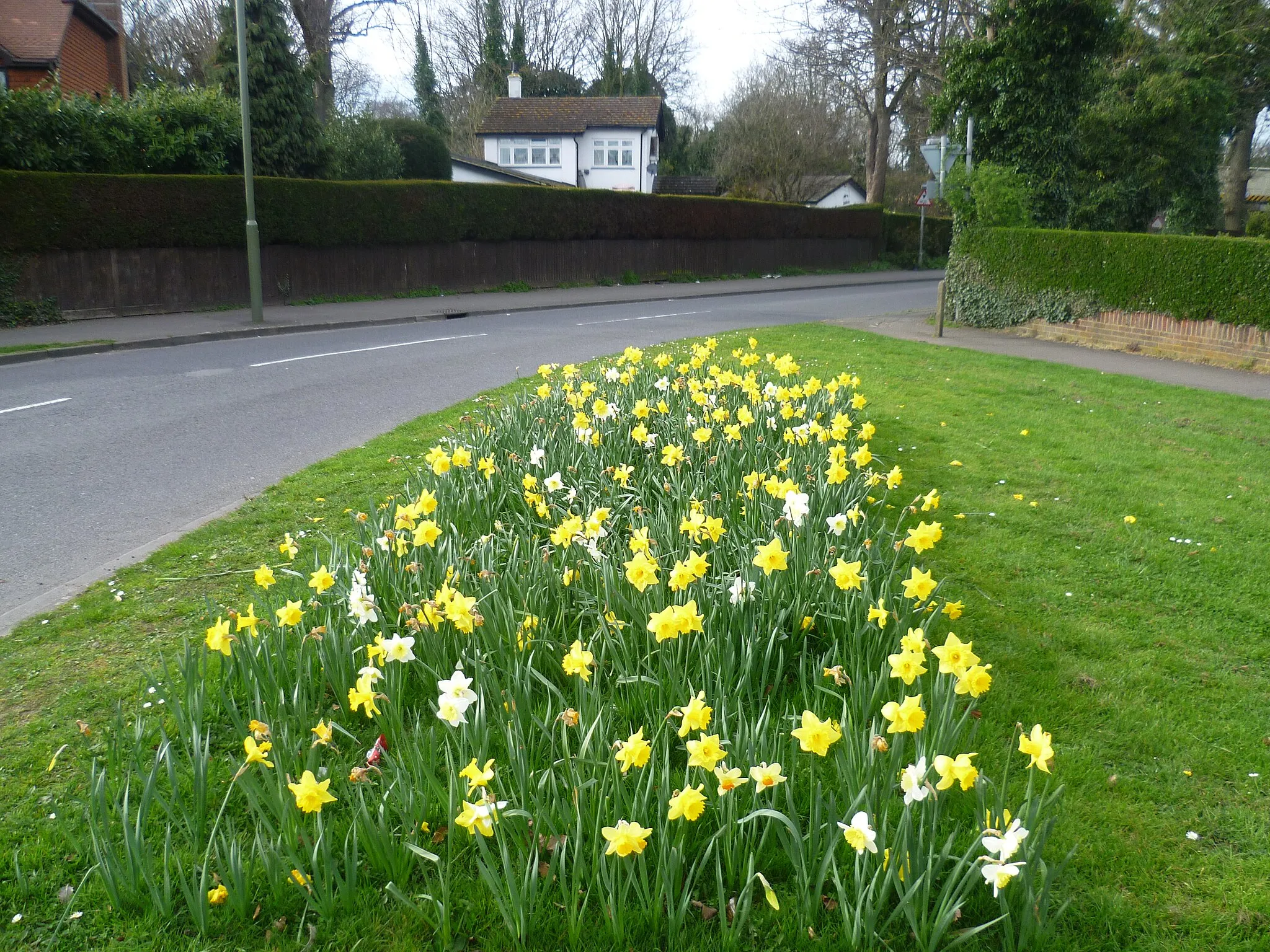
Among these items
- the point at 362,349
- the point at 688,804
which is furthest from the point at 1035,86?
the point at 688,804

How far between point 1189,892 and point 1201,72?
90.4 feet

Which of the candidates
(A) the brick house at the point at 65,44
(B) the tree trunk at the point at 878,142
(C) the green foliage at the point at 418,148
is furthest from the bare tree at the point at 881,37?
(A) the brick house at the point at 65,44

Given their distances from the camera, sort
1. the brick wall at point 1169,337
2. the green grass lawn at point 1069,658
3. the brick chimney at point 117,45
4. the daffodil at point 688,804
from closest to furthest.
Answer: the daffodil at point 688,804 < the green grass lawn at point 1069,658 < the brick wall at point 1169,337 < the brick chimney at point 117,45

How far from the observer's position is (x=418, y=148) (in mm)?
33812

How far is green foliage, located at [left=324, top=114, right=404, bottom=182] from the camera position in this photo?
89.3 feet

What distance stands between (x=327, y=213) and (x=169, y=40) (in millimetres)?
28052

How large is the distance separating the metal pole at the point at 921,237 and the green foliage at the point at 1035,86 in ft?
62.2

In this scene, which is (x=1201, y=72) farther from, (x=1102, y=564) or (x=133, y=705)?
(x=133, y=705)

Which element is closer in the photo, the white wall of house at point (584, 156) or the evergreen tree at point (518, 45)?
the white wall of house at point (584, 156)

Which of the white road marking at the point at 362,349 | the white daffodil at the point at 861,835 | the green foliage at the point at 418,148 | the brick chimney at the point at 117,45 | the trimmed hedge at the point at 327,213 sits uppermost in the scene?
the brick chimney at the point at 117,45

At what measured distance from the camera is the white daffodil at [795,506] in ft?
13.5

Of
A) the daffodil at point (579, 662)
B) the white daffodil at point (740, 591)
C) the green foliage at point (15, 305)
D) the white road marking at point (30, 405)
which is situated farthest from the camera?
the green foliage at point (15, 305)

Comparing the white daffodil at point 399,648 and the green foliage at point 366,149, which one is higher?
the green foliage at point 366,149

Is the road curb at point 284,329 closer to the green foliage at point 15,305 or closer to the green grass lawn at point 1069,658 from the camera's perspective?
the green foliage at point 15,305
